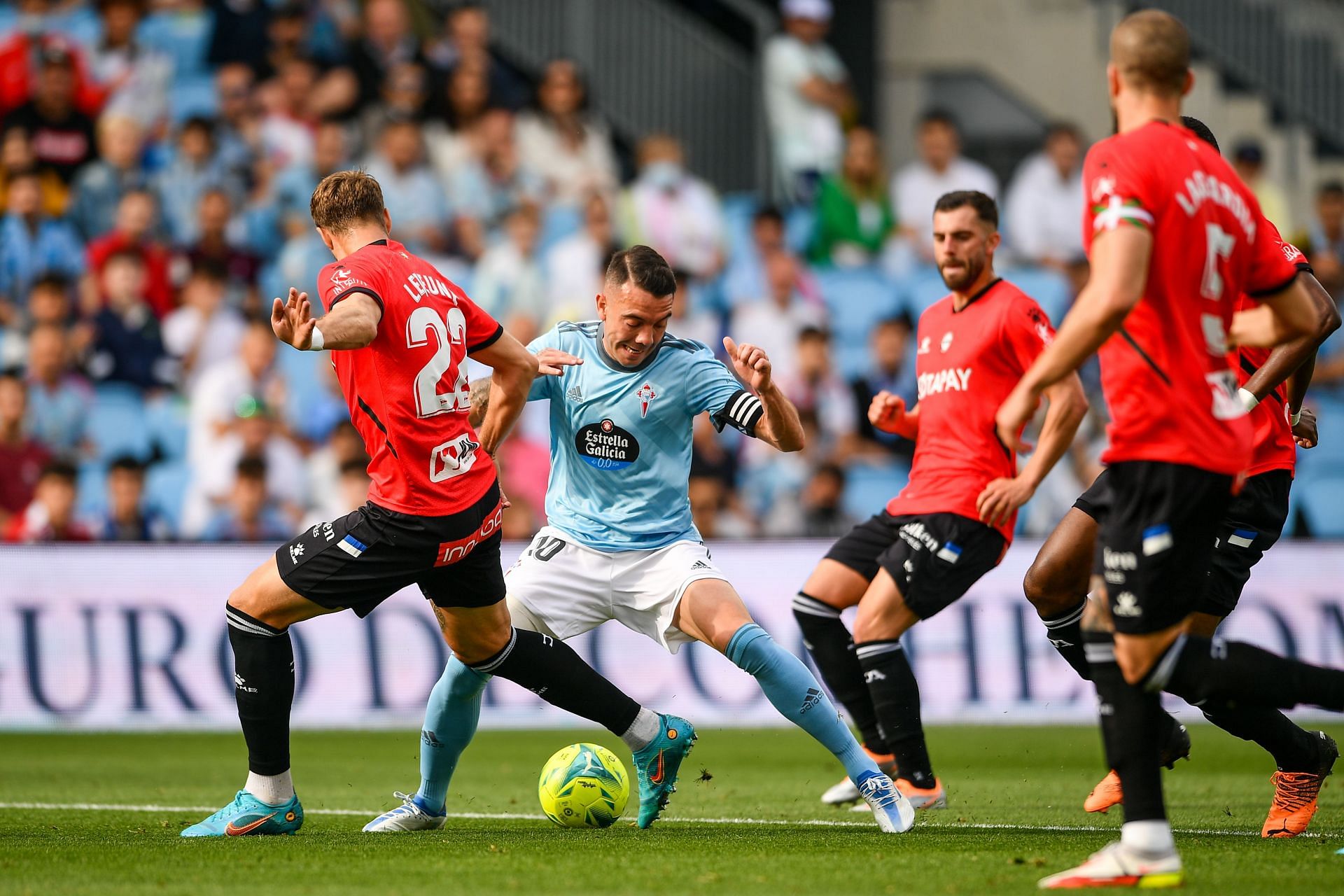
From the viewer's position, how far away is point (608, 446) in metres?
7.15

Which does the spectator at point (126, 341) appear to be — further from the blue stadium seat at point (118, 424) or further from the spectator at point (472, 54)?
the spectator at point (472, 54)

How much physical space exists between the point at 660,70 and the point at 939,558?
40.1 ft

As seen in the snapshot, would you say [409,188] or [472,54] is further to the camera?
[472,54]

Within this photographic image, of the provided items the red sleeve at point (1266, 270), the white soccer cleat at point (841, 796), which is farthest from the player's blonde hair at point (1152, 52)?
the white soccer cleat at point (841, 796)

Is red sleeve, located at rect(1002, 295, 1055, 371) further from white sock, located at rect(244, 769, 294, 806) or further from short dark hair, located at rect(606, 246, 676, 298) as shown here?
white sock, located at rect(244, 769, 294, 806)

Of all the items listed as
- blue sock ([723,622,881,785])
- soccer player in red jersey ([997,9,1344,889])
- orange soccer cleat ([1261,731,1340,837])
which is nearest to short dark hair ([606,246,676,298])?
blue sock ([723,622,881,785])

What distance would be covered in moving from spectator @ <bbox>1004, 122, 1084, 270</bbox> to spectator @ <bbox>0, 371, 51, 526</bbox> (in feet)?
31.3

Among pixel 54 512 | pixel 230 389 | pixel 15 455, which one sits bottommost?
pixel 54 512

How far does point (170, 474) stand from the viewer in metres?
13.9

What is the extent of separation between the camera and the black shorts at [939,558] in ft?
23.4

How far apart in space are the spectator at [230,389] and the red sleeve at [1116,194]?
33.7ft

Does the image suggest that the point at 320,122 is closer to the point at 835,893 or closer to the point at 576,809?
the point at 576,809

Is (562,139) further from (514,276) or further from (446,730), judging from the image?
(446,730)

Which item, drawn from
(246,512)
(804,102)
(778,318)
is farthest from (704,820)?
(804,102)
